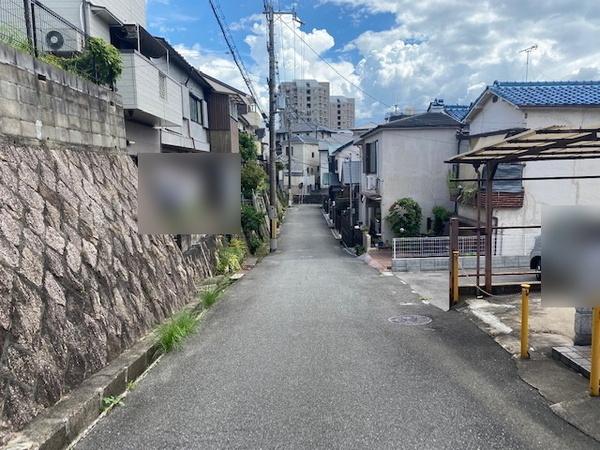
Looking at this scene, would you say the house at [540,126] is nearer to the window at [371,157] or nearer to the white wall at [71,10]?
the window at [371,157]

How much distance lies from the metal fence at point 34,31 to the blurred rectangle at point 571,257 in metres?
8.04

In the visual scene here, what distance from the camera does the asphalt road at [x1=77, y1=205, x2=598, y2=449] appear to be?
4.20m

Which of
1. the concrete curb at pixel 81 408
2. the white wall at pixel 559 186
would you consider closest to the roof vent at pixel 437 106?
the white wall at pixel 559 186

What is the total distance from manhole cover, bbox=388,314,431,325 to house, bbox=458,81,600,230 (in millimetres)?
10447

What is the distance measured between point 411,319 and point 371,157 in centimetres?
1830

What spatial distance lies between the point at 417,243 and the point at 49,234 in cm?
1384

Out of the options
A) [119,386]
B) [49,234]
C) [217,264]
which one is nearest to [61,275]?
[49,234]

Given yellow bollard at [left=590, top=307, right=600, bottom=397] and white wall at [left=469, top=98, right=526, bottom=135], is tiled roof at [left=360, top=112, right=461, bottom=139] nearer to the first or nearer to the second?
white wall at [left=469, top=98, right=526, bottom=135]

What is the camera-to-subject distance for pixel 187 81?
19203 mm

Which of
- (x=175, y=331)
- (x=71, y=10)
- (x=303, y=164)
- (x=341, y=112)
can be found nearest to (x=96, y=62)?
(x=71, y=10)

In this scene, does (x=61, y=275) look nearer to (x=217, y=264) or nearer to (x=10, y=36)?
(x=10, y=36)

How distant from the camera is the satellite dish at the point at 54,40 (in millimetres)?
10219

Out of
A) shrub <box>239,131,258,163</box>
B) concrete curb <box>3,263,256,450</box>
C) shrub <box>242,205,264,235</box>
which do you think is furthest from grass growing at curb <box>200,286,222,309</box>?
shrub <box>239,131,258,163</box>

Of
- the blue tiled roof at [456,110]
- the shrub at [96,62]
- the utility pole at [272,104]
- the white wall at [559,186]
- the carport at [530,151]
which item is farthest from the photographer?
the blue tiled roof at [456,110]
